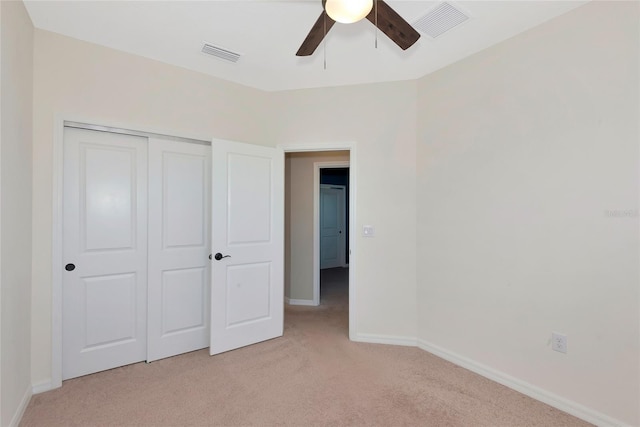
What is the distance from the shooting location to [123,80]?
2.50 metres

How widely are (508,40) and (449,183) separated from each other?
117 centimetres

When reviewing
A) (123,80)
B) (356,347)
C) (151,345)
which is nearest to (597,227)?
A: (356,347)

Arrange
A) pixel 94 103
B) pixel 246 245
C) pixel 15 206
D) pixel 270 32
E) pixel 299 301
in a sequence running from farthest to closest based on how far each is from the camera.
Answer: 1. pixel 299 301
2. pixel 246 245
3. pixel 94 103
4. pixel 270 32
5. pixel 15 206

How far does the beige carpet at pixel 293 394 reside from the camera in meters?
1.89

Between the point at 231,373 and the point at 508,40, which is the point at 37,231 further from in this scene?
the point at 508,40

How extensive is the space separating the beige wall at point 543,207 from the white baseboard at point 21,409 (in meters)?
3.06

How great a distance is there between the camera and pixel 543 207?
212 centimetres

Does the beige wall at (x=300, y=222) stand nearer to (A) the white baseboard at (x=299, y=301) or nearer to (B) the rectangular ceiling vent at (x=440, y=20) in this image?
(A) the white baseboard at (x=299, y=301)

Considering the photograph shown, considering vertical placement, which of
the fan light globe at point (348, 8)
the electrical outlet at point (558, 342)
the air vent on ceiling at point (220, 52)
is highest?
the air vent on ceiling at point (220, 52)

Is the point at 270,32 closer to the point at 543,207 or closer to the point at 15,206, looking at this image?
the point at 15,206

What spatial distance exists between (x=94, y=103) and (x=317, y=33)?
1.90 metres

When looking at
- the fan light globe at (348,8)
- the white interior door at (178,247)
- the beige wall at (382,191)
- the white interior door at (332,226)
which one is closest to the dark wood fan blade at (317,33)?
the fan light globe at (348,8)

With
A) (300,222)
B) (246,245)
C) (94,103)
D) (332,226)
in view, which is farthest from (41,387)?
(332,226)

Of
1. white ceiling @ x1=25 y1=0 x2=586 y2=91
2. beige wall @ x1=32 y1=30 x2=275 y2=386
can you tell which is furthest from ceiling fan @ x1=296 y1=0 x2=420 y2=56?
beige wall @ x1=32 y1=30 x2=275 y2=386
